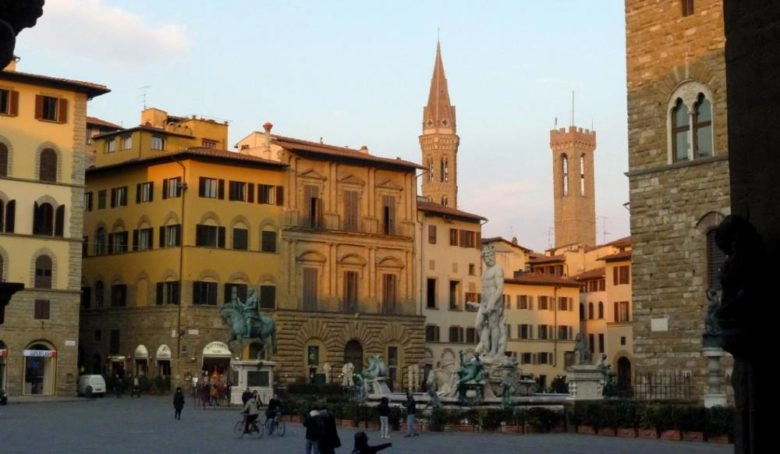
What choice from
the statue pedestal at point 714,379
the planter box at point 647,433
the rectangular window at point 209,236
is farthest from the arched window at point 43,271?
the statue pedestal at point 714,379

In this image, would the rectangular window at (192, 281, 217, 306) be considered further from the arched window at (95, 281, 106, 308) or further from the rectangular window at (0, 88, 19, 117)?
the rectangular window at (0, 88, 19, 117)

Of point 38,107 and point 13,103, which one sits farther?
point 38,107

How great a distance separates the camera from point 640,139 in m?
28.5

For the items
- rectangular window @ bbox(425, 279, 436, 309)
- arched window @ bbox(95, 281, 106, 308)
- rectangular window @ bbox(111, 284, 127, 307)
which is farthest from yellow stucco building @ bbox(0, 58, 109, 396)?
rectangular window @ bbox(425, 279, 436, 309)

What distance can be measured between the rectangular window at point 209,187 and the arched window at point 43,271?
8.96 metres

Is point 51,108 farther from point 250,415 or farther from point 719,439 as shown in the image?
point 719,439

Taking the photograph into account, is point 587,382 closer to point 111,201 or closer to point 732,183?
point 732,183

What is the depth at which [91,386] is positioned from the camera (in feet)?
162

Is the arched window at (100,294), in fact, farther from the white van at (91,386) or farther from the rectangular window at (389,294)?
the rectangular window at (389,294)

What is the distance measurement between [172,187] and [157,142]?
4788 millimetres

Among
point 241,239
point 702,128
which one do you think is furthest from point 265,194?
point 702,128

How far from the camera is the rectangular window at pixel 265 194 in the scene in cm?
5794

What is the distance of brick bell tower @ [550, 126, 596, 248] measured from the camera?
128125 mm

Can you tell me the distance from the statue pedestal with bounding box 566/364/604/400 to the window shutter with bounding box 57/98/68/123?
3101 cm
